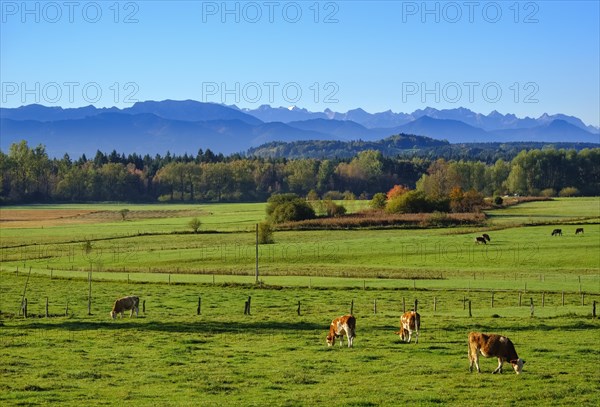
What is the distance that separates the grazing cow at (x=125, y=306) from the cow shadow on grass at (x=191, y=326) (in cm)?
257

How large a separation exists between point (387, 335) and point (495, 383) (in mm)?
10028

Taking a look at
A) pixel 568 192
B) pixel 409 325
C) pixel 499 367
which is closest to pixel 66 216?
pixel 568 192

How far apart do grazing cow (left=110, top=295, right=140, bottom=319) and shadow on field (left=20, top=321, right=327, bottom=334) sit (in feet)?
9.07

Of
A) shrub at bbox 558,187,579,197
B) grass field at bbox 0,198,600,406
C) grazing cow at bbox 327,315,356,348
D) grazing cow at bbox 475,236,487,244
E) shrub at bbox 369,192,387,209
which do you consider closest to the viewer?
grass field at bbox 0,198,600,406

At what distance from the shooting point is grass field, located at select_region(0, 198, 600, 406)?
21.9 metres

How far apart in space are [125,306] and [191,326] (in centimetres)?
624

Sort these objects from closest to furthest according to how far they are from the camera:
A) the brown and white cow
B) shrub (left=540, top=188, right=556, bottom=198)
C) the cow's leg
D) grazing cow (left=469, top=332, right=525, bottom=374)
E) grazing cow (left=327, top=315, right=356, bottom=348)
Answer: grazing cow (left=469, top=332, right=525, bottom=374) < the cow's leg < grazing cow (left=327, top=315, right=356, bottom=348) < the brown and white cow < shrub (left=540, top=188, right=556, bottom=198)

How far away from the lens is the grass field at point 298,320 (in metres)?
21.9

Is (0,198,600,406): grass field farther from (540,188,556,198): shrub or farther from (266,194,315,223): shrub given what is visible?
(540,188,556,198): shrub

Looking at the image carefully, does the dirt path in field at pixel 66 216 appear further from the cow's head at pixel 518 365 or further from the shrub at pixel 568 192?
the cow's head at pixel 518 365

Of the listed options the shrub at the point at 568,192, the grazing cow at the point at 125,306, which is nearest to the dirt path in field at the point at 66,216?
the grazing cow at the point at 125,306

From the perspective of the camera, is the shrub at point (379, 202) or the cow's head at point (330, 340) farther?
the shrub at point (379, 202)

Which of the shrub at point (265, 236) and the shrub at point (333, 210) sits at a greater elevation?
the shrub at point (333, 210)

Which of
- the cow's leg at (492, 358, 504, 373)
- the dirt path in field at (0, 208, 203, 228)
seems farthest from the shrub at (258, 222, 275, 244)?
the cow's leg at (492, 358, 504, 373)
